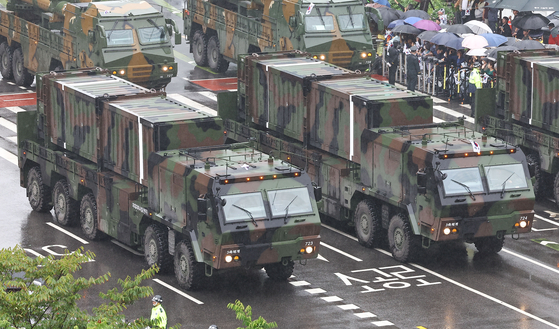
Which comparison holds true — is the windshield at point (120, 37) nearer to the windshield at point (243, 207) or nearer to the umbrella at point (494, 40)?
the umbrella at point (494, 40)

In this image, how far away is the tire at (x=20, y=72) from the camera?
44594 millimetres

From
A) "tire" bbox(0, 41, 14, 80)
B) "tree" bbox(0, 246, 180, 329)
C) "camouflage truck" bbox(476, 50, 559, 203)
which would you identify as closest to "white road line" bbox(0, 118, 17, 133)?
"tire" bbox(0, 41, 14, 80)

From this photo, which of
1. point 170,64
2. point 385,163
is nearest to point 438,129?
point 385,163

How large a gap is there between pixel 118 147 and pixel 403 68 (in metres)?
18.1

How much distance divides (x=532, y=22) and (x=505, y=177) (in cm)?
1814

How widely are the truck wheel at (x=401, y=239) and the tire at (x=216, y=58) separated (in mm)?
20241

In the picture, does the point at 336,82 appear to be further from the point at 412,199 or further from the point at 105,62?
the point at 105,62

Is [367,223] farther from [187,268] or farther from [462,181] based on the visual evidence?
[187,268]

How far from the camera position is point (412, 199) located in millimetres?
26500

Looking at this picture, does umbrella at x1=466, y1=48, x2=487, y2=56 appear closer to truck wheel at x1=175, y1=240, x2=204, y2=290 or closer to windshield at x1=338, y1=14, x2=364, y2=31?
windshield at x1=338, y1=14, x2=364, y2=31

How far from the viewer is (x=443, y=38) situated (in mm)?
41531

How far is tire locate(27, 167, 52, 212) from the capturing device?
30719 millimetres

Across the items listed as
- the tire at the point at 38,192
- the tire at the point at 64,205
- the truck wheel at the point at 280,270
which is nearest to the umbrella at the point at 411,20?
the tire at the point at 38,192

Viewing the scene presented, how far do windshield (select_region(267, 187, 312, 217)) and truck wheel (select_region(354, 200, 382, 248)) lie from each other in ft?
11.1
